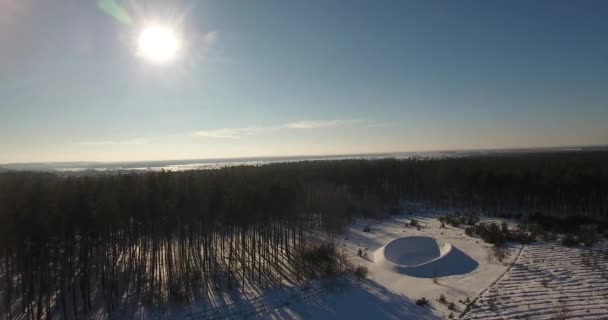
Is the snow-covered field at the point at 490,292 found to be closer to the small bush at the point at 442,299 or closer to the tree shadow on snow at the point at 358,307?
the tree shadow on snow at the point at 358,307

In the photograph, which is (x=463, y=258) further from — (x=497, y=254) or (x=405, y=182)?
(x=405, y=182)

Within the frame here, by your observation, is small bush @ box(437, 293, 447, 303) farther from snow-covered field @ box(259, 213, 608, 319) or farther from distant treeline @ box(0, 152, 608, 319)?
distant treeline @ box(0, 152, 608, 319)

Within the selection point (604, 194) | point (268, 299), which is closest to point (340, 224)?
point (268, 299)

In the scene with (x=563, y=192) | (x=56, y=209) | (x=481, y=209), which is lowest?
(x=481, y=209)

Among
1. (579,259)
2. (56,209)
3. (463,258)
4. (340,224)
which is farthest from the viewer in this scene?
(340,224)

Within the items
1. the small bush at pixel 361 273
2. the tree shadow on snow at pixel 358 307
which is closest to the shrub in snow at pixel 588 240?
the tree shadow on snow at pixel 358 307

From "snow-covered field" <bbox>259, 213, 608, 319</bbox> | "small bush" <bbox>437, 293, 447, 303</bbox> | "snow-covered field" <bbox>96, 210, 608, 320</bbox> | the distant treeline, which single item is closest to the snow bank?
"snow-covered field" <bbox>96, 210, 608, 320</bbox>

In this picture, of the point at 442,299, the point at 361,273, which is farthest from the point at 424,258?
the point at 442,299

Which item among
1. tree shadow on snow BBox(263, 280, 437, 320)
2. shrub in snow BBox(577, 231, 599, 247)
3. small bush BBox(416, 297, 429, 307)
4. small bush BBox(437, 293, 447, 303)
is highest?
shrub in snow BBox(577, 231, 599, 247)

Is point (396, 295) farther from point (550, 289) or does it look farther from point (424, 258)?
point (424, 258)
